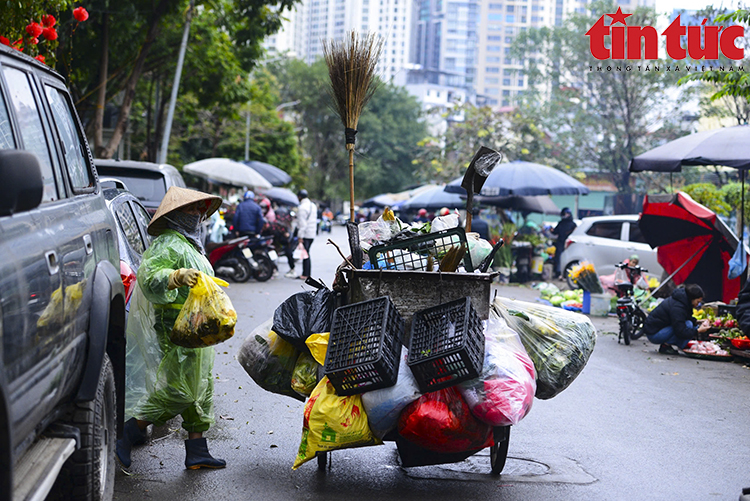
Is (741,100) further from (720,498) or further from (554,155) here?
(720,498)

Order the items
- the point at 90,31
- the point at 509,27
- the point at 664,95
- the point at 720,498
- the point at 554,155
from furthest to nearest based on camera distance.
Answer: the point at 509,27 < the point at 554,155 < the point at 664,95 < the point at 90,31 < the point at 720,498

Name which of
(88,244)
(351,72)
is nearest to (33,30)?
(351,72)

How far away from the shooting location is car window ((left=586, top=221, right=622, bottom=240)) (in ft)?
56.0

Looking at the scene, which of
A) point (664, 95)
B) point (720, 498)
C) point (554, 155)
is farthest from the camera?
point (554, 155)

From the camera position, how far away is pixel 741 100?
30.9m

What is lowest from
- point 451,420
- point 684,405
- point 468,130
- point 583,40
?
point 684,405

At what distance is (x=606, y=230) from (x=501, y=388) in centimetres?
1354

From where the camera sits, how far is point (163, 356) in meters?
4.88

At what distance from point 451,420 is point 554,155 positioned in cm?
4151

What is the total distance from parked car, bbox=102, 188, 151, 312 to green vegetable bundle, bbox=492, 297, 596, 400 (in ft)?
8.80

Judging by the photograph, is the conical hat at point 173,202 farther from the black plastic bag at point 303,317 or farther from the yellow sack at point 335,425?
the yellow sack at point 335,425

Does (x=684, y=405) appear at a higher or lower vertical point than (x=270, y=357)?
lower

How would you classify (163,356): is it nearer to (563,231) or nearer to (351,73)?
(351,73)

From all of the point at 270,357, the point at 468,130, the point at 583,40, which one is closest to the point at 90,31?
the point at 270,357
